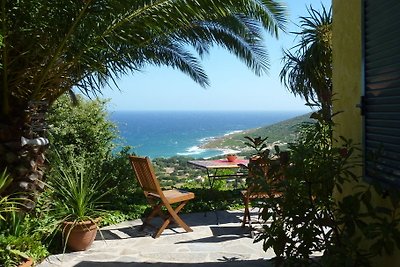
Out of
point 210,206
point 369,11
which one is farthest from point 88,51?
point 210,206

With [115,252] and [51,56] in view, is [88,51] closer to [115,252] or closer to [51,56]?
[51,56]

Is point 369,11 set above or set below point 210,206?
above

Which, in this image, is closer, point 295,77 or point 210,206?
point 210,206

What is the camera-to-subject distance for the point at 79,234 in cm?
489

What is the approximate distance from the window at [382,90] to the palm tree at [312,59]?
15.5 feet

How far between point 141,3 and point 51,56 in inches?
49.1

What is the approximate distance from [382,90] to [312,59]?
5.39 meters

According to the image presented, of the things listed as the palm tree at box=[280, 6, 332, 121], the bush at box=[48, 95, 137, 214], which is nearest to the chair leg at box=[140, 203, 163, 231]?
the bush at box=[48, 95, 137, 214]

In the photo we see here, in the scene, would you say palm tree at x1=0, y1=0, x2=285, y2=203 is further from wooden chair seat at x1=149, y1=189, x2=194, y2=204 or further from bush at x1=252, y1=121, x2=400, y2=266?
bush at x1=252, y1=121, x2=400, y2=266

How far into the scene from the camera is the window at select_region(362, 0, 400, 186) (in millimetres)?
2418

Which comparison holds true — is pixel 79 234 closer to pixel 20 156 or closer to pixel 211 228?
pixel 20 156

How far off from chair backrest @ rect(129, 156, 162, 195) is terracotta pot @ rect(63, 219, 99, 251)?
1.00 metres

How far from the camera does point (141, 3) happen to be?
445 cm

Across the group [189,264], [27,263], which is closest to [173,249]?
[189,264]
